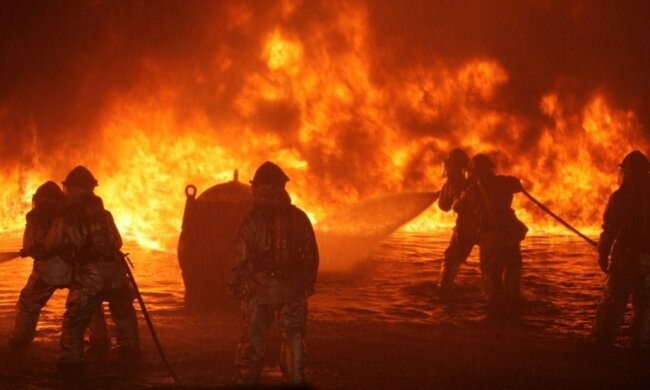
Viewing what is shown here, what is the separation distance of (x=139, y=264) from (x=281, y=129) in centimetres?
780

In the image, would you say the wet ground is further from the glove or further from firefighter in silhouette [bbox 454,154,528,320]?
the glove

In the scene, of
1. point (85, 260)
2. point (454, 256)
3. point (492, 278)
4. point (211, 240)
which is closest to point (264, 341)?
point (85, 260)

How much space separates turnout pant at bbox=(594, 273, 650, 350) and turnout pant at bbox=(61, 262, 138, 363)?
4974mm

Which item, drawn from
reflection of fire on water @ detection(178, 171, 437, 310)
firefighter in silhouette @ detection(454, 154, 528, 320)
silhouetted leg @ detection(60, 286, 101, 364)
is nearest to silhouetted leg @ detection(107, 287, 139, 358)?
silhouetted leg @ detection(60, 286, 101, 364)

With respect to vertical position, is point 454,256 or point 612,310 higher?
point 454,256

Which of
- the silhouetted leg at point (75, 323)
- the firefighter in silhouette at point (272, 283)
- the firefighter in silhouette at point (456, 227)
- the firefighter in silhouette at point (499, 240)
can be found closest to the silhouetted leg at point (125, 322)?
the silhouetted leg at point (75, 323)

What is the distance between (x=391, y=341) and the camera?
761 cm

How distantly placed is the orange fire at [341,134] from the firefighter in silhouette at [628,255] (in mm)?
13453

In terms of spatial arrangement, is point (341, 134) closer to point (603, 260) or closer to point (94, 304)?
point (603, 260)

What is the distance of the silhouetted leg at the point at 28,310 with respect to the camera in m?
7.17

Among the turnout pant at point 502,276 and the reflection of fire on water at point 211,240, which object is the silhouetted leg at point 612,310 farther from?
the reflection of fire on water at point 211,240

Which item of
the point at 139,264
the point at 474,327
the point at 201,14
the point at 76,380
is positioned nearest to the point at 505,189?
the point at 474,327

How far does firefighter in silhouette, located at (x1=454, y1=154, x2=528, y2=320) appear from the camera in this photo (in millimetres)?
9234

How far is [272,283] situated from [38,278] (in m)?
3.04
